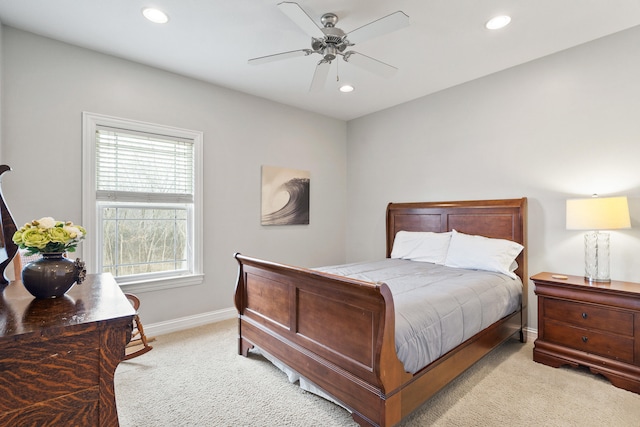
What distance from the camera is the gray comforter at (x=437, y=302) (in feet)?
5.92

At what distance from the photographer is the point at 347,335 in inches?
71.8

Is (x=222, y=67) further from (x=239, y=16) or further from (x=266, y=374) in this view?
(x=266, y=374)

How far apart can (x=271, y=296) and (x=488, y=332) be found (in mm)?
1750

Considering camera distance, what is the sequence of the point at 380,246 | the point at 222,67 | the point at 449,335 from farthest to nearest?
the point at 380,246, the point at 222,67, the point at 449,335

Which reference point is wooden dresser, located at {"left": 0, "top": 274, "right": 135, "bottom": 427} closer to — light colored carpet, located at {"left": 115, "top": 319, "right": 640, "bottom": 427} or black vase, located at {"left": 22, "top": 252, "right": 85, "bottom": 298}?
black vase, located at {"left": 22, "top": 252, "right": 85, "bottom": 298}

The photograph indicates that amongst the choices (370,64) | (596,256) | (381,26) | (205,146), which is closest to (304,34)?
(370,64)

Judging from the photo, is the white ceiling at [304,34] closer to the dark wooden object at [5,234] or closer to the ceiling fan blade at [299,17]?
the ceiling fan blade at [299,17]

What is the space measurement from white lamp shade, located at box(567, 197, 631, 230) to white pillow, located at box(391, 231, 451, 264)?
1273 millimetres

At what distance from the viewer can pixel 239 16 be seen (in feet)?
7.97

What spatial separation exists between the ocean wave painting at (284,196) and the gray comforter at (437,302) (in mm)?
1434

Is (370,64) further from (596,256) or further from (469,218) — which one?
(596,256)

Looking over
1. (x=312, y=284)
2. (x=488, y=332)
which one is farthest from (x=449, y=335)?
(x=312, y=284)

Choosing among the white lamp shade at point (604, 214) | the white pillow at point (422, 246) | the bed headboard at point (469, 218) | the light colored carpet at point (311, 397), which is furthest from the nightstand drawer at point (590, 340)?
the white pillow at point (422, 246)

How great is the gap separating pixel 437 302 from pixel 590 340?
4.60 ft
